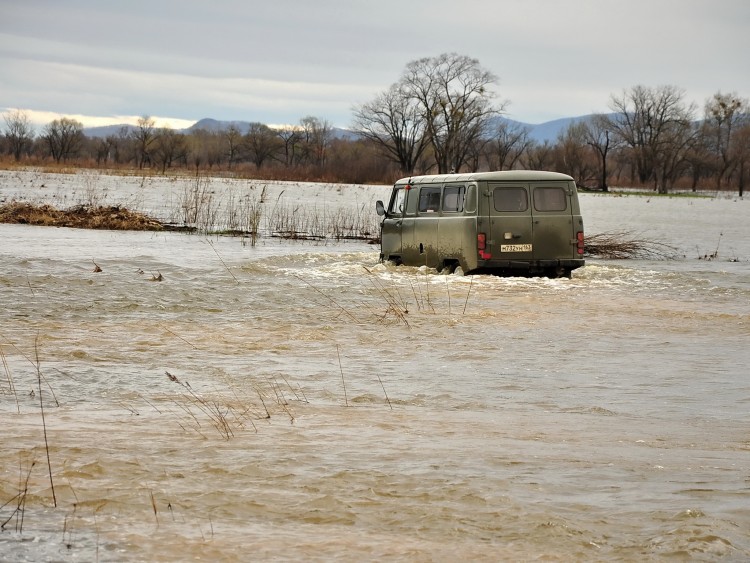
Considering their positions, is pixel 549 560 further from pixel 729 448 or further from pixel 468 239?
pixel 468 239

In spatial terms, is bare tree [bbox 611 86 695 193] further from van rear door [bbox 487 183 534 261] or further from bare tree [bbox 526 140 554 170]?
van rear door [bbox 487 183 534 261]

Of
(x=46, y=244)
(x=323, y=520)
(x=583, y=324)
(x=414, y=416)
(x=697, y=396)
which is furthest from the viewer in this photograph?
(x=46, y=244)

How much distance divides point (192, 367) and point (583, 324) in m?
6.17

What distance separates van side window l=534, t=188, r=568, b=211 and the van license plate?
673mm

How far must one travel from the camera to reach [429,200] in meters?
18.7

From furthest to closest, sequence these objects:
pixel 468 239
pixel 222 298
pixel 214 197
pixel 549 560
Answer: pixel 214 197 < pixel 468 239 < pixel 222 298 < pixel 549 560

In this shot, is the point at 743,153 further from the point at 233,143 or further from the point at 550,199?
the point at 550,199

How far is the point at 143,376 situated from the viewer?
31.6ft

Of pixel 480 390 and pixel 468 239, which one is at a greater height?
pixel 468 239

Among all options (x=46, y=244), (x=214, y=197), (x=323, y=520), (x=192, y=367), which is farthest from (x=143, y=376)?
(x=214, y=197)

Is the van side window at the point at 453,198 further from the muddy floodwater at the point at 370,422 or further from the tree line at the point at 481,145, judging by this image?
the tree line at the point at 481,145

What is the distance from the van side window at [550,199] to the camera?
17.6 meters

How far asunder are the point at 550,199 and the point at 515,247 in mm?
1043

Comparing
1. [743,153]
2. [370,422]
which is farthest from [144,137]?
[370,422]
